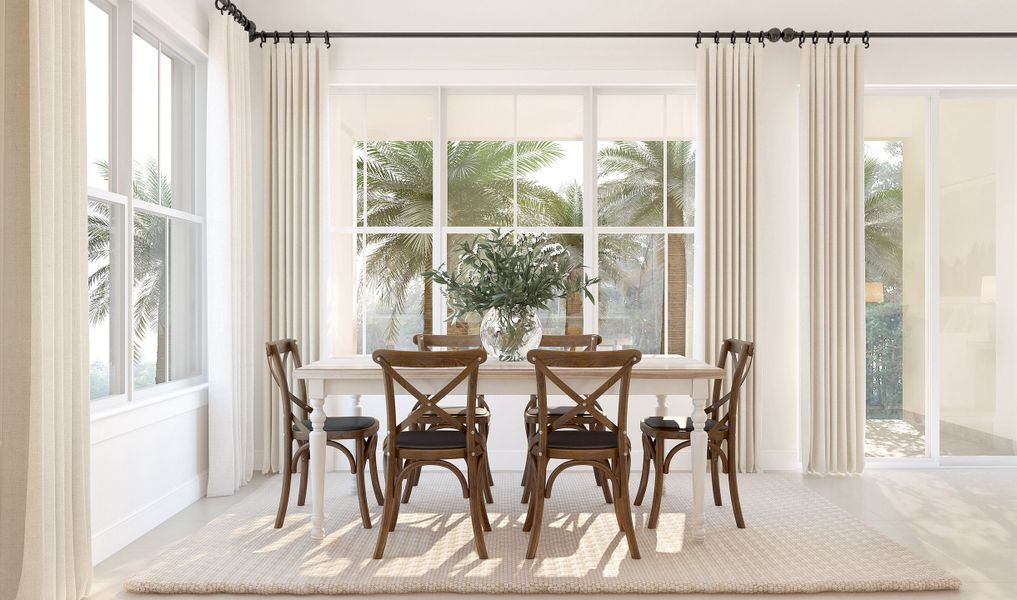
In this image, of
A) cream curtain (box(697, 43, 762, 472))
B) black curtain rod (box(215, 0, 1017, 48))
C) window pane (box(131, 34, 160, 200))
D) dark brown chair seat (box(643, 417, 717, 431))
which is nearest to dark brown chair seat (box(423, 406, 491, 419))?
dark brown chair seat (box(643, 417, 717, 431))

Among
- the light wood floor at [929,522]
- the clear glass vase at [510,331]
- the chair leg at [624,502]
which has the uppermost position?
the clear glass vase at [510,331]

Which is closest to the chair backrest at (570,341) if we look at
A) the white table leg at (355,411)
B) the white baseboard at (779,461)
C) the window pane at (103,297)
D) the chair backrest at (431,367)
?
the white table leg at (355,411)

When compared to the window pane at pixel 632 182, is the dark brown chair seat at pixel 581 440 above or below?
below

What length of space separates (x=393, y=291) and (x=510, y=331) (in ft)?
5.36

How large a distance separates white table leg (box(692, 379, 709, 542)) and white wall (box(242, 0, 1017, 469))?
5.87 ft

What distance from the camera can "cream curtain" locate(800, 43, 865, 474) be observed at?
4.65 metres

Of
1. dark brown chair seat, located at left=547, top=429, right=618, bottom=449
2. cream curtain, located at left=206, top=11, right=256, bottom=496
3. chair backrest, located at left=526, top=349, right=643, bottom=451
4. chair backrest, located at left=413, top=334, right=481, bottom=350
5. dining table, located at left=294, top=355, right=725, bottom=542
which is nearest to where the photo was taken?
chair backrest, located at left=526, top=349, right=643, bottom=451

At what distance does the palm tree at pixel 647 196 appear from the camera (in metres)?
4.91

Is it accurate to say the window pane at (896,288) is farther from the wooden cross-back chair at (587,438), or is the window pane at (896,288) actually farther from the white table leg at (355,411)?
the white table leg at (355,411)

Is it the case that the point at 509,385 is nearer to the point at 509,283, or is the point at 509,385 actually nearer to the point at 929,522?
the point at 509,283

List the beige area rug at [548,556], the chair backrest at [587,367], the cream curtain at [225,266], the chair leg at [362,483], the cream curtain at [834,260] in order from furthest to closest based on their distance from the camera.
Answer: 1. the cream curtain at [834,260]
2. the cream curtain at [225,266]
3. the chair leg at [362,483]
4. the chair backrest at [587,367]
5. the beige area rug at [548,556]

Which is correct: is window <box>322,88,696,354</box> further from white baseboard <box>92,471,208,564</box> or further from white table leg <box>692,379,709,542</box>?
white table leg <box>692,379,709,542</box>

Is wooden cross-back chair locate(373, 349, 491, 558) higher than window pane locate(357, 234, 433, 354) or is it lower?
lower

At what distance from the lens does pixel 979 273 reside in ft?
15.9
